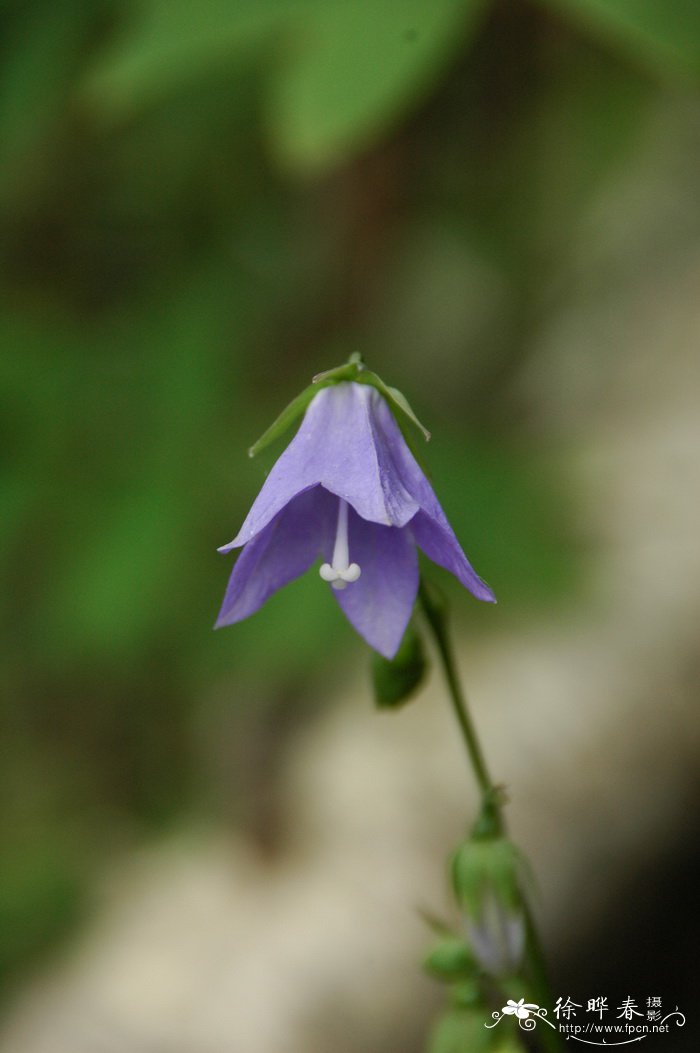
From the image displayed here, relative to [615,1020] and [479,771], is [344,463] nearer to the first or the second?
[479,771]

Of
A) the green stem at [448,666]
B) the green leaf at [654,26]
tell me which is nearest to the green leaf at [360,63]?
the green leaf at [654,26]

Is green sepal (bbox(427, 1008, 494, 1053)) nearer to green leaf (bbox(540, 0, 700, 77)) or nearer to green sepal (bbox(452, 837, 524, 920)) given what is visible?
green sepal (bbox(452, 837, 524, 920))

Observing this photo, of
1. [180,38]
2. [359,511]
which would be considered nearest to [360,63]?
[180,38]

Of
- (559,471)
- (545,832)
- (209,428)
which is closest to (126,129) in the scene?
(209,428)

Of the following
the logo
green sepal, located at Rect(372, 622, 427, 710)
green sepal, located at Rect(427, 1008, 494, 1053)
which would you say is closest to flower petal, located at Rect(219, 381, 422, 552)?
green sepal, located at Rect(372, 622, 427, 710)

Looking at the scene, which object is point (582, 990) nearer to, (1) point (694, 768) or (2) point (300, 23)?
(1) point (694, 768)

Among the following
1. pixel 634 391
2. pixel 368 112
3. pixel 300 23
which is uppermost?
pixel 634 391

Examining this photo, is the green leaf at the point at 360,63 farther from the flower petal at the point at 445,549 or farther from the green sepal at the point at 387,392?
the flower petal at the point at 445,549
